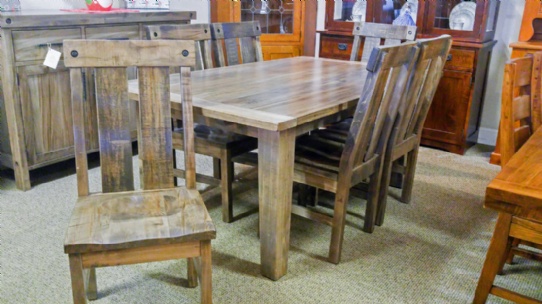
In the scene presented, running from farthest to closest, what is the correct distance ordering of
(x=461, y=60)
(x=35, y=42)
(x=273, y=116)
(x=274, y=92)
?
(x=461, y=60) < (x=35, y=42) < (x=274, y=92) < (x=273, y=116)

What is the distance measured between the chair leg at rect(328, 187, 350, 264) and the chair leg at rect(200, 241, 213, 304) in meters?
0.71

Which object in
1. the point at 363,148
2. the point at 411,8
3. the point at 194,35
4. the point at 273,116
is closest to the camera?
the point at 273,116

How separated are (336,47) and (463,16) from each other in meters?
1.00

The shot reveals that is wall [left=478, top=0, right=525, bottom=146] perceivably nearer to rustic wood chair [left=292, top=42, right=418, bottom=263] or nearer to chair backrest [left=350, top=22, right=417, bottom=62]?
chair backrest [left=350, top=22, right=417, bottom=62]

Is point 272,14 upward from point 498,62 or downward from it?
upward

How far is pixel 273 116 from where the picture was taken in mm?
1708

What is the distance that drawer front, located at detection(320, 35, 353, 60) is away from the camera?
3.83m

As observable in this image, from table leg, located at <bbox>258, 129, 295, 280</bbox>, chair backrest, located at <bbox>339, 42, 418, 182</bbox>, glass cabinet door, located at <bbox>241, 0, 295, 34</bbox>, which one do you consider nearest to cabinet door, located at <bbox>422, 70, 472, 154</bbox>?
chair backrest, located at <bbox>339, 42, 418, 182</bbox>

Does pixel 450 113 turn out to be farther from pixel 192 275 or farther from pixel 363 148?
pixel 192 275

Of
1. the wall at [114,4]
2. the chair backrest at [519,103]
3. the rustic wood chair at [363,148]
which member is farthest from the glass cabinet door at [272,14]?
the chair backrest at [519,103]

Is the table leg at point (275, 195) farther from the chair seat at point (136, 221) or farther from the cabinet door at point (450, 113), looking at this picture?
the cabinet door at point (450, 113)

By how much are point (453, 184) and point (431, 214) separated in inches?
20.4

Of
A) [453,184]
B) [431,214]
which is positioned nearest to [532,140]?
[431,214]

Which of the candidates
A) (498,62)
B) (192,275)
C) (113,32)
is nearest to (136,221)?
(192,275)
